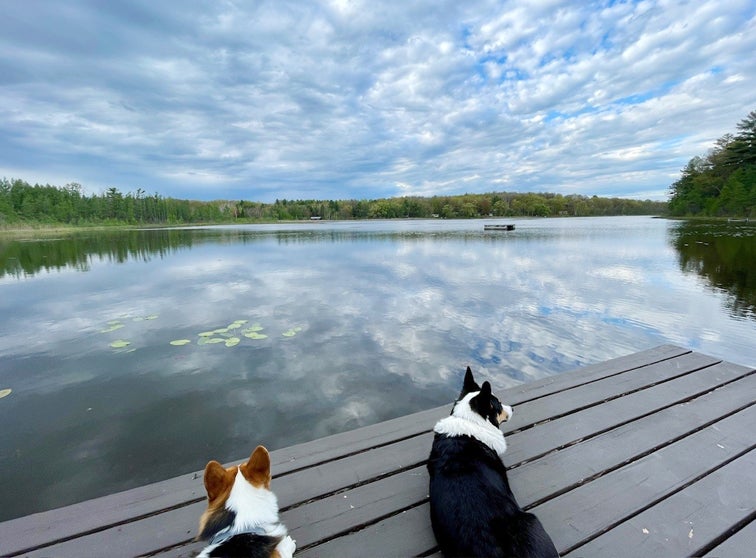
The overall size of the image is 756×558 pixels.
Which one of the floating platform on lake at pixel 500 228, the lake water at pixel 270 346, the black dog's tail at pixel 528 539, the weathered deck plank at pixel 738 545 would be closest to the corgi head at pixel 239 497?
the black dog's tail at pixel 528 539

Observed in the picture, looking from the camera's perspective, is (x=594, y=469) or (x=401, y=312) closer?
(x=594, y=469)

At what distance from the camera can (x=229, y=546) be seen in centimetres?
118

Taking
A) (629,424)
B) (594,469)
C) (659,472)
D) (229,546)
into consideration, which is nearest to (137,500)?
(229,546)

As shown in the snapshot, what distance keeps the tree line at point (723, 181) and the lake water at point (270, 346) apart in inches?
1802

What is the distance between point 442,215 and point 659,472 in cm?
9944

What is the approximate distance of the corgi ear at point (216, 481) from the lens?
127 centimetres

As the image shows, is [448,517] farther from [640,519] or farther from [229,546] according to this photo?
[640,519]

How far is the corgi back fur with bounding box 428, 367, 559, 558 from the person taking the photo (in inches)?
48.6

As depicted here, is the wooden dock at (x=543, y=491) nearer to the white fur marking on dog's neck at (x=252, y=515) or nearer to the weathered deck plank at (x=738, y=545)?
the weathered deck plank at (x=738, y=545)

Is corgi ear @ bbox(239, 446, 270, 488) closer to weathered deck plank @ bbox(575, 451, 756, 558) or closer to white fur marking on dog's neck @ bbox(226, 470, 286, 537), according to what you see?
white fur marking on dog's neck @ bbox(226, 470, 286, 537)

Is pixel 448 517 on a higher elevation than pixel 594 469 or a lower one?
higher

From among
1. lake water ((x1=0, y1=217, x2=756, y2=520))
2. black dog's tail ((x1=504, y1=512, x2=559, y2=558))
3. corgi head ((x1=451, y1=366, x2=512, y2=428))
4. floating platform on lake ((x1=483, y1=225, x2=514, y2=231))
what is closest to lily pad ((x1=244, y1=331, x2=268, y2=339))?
lake water ((x1=0, y1=217, x2=756, y2=520))

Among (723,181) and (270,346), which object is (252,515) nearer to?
(270,346)

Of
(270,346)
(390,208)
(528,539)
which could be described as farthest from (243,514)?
(390,208)
